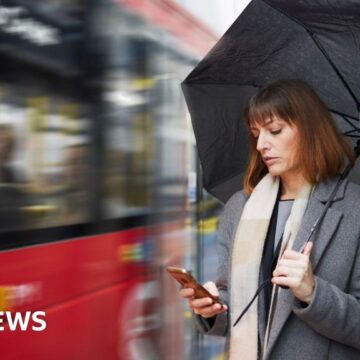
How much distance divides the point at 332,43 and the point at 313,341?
947 mm

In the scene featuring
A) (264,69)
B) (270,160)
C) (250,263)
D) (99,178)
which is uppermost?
(264,69)

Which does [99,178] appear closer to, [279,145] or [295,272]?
[279,145]

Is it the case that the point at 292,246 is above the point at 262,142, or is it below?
below

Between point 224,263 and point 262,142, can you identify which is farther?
point 224,263

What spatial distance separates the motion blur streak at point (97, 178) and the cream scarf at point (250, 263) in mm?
1022

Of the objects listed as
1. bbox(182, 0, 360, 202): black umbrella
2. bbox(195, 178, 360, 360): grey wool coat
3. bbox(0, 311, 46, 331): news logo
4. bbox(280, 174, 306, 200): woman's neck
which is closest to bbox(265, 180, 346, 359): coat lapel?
bbox(195, 178, 360, 360): grey wool coat

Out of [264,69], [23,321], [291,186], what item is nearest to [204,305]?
[291,186]

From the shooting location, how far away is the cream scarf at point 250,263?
1.92 metres

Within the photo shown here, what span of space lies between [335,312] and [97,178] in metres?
1.90

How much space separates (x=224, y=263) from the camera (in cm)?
208

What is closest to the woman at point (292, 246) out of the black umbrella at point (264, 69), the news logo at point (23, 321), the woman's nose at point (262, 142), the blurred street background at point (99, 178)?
the woman's nose at point (262, 142)

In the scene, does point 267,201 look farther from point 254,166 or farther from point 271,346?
point 271,346

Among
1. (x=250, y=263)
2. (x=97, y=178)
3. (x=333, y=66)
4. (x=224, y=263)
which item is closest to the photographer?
(x=250, y=263)

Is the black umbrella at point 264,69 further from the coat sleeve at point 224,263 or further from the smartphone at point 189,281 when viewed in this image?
the smartphone at point 189,281
